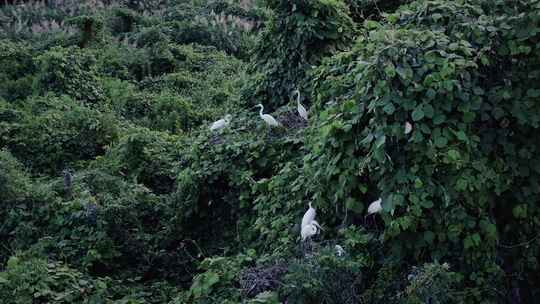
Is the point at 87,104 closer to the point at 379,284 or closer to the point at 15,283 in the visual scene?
the point at 15,283

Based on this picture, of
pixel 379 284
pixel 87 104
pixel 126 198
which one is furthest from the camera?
pixel 87 104

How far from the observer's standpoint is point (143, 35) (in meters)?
13.3

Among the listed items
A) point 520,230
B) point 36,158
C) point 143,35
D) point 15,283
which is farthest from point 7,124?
point 520,230

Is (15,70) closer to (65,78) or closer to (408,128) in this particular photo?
(65,78)

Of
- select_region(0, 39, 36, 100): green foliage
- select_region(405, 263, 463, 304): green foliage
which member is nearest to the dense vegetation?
select_region(405, 263, 463, 304): green foliage

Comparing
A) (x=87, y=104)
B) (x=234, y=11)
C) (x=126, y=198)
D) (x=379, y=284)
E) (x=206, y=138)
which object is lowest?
(x=234, y=11)

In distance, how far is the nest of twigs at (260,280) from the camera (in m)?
4.64

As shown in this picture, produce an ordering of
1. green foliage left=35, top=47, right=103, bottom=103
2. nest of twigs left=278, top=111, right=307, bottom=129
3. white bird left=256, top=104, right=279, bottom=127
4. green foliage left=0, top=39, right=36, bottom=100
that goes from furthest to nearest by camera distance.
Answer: green foliage left=0, top=39, right=36, bottom=100
green foliage left=35, top=47, right=103, bottom=103
nest of twigs left=278, top=111, right=307, bottom=129
white bird left=256, top=104, right=279, bottom=127

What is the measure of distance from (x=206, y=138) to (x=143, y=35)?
6.92 metres

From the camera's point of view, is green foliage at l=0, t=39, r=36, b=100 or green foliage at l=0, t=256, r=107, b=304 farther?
green foliage at l=0, t=39, r=36, b=100

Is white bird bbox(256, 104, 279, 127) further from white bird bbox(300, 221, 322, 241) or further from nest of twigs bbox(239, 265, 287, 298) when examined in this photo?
nest of twigs bbox(239, 265, 287, 298)

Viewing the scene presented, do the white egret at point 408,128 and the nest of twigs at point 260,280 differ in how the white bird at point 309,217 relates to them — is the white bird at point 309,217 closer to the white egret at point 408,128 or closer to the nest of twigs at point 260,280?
the nest of twigs at point 260,280

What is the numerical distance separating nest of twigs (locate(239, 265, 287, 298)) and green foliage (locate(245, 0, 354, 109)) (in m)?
2.65

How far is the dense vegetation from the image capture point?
4523 millimetres
